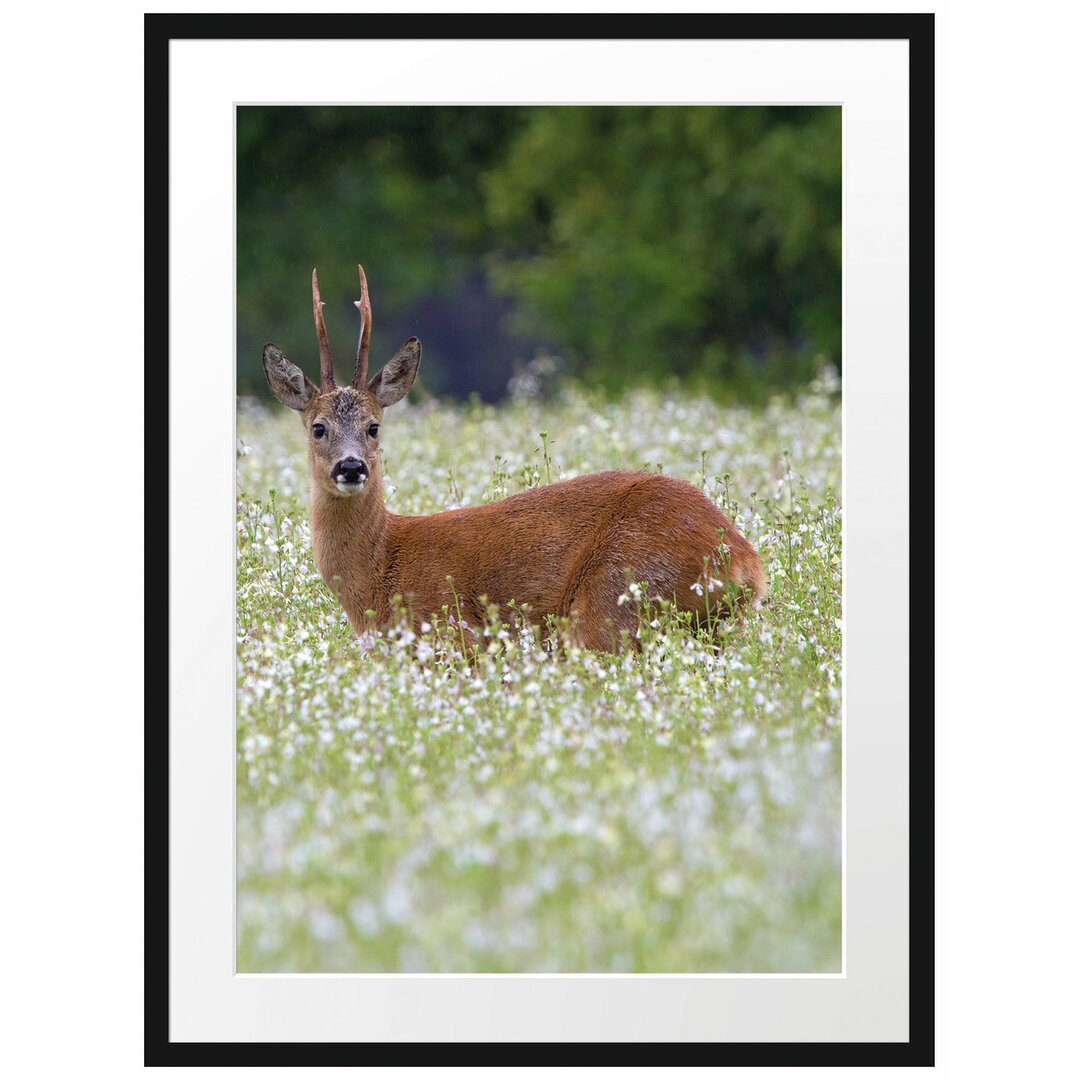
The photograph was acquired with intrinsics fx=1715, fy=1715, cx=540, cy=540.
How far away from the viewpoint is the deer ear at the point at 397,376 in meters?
7.73

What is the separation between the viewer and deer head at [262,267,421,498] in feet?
24.8

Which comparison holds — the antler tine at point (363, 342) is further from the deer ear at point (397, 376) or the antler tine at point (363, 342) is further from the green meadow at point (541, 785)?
the green meadow at point (541, 785)

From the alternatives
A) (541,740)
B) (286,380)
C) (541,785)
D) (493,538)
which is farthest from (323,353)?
(541,785)

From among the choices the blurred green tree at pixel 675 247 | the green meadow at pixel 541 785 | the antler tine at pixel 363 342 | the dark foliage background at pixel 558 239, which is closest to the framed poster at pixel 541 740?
the green meadow at pixel 541 785

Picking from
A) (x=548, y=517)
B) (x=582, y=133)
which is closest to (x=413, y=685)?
(x=548, y=517)

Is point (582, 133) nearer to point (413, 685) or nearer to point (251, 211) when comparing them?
point (251, 211)

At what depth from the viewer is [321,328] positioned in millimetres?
7371

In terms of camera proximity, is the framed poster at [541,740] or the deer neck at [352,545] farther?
the deer neck at [352,545]

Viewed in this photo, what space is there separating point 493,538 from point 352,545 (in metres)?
0.66

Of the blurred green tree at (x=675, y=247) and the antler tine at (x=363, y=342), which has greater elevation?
the blurred green tree at (x=675, y=247)

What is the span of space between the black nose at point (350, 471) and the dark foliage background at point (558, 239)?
6067mm

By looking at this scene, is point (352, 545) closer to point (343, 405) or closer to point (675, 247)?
point (343, 405)

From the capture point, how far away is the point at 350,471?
748 cm
